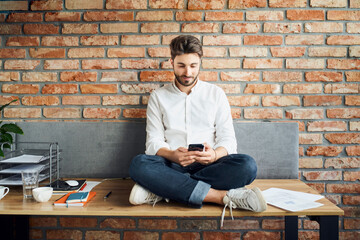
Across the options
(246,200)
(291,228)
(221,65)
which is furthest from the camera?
(221,65)

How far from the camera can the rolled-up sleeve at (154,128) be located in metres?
1.59

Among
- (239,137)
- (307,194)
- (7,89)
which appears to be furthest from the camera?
(7,89)

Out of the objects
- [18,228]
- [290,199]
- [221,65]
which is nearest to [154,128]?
[221,65]

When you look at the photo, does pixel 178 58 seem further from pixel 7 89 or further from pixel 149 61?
pixel 7 89

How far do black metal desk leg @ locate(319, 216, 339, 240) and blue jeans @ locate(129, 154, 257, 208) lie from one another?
372 mm

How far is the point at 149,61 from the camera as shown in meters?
1.88

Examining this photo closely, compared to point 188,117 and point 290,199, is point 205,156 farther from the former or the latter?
point 290,199

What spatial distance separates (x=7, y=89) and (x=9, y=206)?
1008 mm

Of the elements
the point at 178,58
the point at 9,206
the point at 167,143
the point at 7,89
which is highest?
the point at 178,58

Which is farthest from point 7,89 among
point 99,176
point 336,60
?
point 336,60

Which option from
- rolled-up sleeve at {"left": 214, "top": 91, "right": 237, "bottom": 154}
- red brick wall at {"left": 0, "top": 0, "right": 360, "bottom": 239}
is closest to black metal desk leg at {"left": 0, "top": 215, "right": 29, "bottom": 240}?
red brick wall at {"left": 0, "top": 0, "right": 360, "bottom": 239}

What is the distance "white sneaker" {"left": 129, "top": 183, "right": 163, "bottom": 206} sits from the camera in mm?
1258

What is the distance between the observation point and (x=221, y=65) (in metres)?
1.86

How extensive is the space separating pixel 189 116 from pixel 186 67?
31 cm
